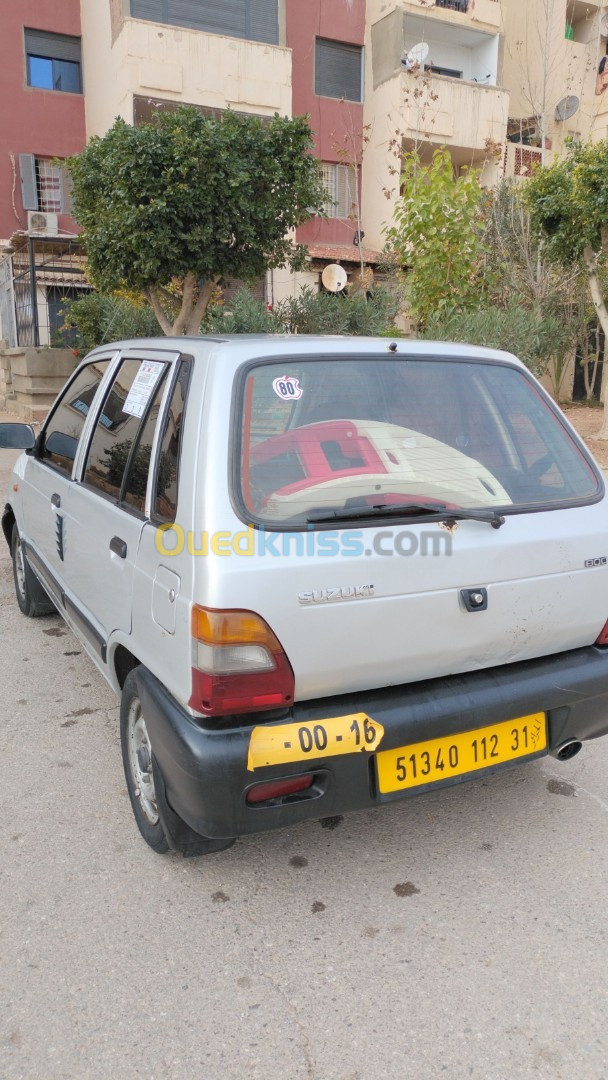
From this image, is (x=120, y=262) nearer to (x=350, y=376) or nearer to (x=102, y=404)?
(x=102, y=404)

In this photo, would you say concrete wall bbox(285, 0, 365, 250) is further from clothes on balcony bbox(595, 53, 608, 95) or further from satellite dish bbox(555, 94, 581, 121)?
clothes on balcony bbox(595, 53, 608, 95)

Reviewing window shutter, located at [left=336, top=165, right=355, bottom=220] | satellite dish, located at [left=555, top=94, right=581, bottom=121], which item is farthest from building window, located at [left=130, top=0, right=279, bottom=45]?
satellite dish, located at [left=555, top=94, right=581, bottom=121]

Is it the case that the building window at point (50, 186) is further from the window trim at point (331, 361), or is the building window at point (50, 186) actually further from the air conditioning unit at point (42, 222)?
the window trim at point (331, 361)

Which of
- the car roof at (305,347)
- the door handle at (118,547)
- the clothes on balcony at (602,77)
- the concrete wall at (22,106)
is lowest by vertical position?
the door handle at (118,547)

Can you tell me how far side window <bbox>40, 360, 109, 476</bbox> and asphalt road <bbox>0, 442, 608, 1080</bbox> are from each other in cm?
144

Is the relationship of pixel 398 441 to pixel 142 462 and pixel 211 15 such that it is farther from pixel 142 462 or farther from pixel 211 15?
pixel 211 15

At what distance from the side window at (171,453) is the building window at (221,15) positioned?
18187 millimetres

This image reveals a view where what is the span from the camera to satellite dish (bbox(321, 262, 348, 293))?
1839 centimetres

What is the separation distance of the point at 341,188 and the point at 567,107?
25.6 ft

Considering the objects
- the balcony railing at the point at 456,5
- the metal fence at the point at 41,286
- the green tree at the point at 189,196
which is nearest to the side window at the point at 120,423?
the green tree at the point at 189,196

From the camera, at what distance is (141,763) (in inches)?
104

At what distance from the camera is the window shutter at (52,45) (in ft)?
60.8

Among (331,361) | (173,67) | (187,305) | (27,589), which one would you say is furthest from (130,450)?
(173,67)

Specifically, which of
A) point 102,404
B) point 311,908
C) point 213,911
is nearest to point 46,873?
point 213,911
